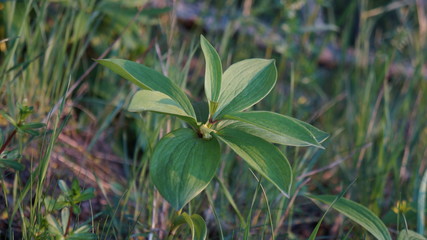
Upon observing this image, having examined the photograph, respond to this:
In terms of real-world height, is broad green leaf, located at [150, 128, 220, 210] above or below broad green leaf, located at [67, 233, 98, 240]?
above

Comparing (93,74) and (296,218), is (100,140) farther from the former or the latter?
(296,218)

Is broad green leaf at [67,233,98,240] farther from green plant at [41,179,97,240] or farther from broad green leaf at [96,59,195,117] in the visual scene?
broad green leaf at [96,59,195,117]

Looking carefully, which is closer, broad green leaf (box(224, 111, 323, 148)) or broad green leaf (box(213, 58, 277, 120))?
broad green leaf (box(224, 111, 323, 148))

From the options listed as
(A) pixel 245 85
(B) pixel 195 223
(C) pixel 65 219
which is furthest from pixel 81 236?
(A) pixel 245 85

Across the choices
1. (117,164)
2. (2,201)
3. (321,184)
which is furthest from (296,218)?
(2,201)

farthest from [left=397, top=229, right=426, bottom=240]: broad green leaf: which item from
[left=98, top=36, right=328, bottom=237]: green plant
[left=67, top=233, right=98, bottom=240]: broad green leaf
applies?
[left=67, top=233, right=98, bottom=240]: broad green leaf
